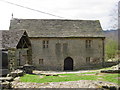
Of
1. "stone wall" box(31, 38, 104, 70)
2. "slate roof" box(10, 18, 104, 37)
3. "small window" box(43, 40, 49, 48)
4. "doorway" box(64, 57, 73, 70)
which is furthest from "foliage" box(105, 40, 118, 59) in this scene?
"small window" box(43, 40, 49, 48)

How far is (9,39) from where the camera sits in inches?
672

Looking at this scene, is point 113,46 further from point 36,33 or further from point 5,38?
point 5,38

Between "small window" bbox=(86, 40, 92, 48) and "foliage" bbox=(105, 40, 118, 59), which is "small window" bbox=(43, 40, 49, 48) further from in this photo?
"foliage" bbox=(105, 40, 118, 59)

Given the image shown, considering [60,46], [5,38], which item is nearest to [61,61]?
[60,46]

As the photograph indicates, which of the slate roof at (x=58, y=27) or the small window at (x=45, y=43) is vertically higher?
the slate roof at (x=58, y=27)

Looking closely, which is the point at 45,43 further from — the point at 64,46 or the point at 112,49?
the point at 112,49

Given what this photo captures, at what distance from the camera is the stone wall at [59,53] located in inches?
1160

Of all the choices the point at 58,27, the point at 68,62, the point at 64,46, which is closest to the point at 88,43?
the point at 64,46

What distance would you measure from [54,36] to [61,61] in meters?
4.13

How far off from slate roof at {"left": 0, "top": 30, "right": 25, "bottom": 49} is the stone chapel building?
432 inches

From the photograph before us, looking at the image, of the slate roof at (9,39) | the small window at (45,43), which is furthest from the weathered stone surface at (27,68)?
the small window at (45,43)

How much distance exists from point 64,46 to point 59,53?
1.38 metres

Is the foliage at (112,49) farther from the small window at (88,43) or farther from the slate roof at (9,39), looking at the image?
the slate roof at (9,39)

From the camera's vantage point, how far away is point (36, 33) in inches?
1187
